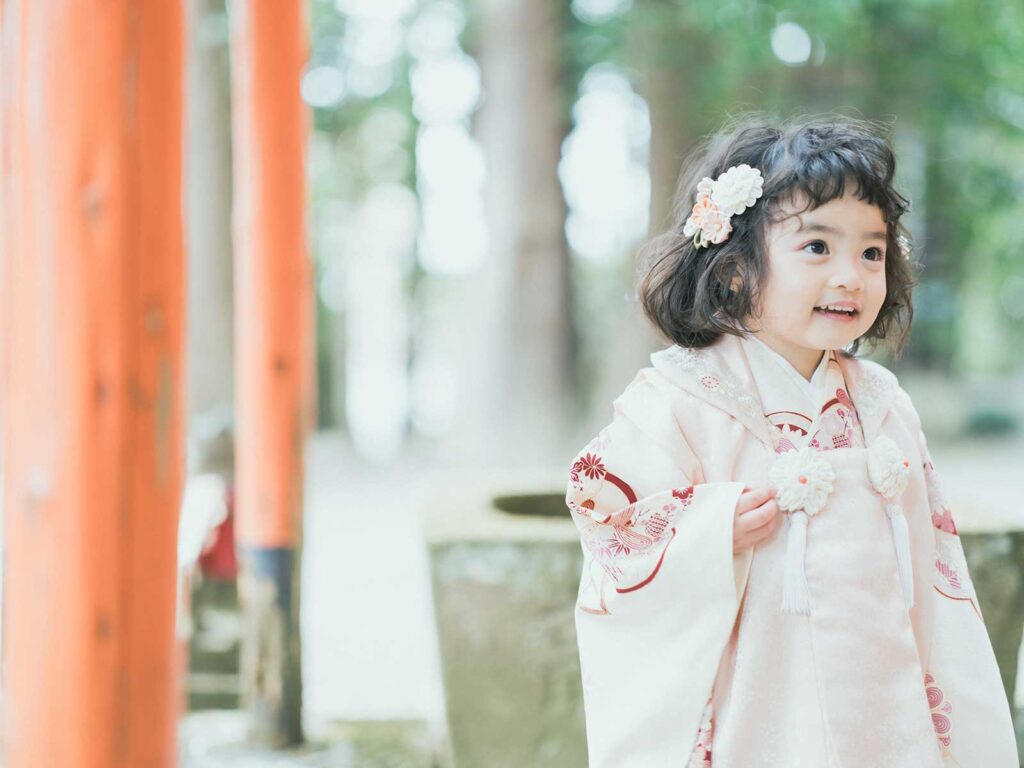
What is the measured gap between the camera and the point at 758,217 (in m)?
1.78

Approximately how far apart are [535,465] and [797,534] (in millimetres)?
5537

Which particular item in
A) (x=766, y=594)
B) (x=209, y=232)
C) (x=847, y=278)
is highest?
(x=209, y=232)

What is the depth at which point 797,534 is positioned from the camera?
1678 millimetres

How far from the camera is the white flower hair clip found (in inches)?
69.5

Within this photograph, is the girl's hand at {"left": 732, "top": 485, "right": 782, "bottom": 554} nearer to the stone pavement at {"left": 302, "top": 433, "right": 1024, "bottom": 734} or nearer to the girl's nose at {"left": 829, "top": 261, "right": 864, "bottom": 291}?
the girl's nose at {"left": 829, "top": 261, "right": 864, "bottom": 291}

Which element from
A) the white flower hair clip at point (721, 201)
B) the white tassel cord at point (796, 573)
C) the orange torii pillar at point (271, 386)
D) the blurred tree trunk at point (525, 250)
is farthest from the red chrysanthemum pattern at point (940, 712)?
the blurred tree trunk at point (525, 250)

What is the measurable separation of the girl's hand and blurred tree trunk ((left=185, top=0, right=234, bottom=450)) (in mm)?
4107

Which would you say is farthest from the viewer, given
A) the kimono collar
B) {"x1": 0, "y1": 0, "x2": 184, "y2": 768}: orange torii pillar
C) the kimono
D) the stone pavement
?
the stone pavement

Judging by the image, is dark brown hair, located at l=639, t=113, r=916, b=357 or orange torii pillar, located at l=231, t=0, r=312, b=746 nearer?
dark brown hair, located at l=639, t=113, r=916, b=357

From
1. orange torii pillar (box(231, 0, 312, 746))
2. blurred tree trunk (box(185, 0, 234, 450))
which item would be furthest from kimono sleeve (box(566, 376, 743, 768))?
blurred tree trunk (box(185, 0, 234, 450))

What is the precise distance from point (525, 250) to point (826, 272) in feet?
18.9

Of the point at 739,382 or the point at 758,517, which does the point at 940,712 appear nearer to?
the point at 758,517

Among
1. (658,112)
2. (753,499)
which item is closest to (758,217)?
(753,499)

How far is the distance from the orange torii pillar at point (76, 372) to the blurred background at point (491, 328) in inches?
1.9
